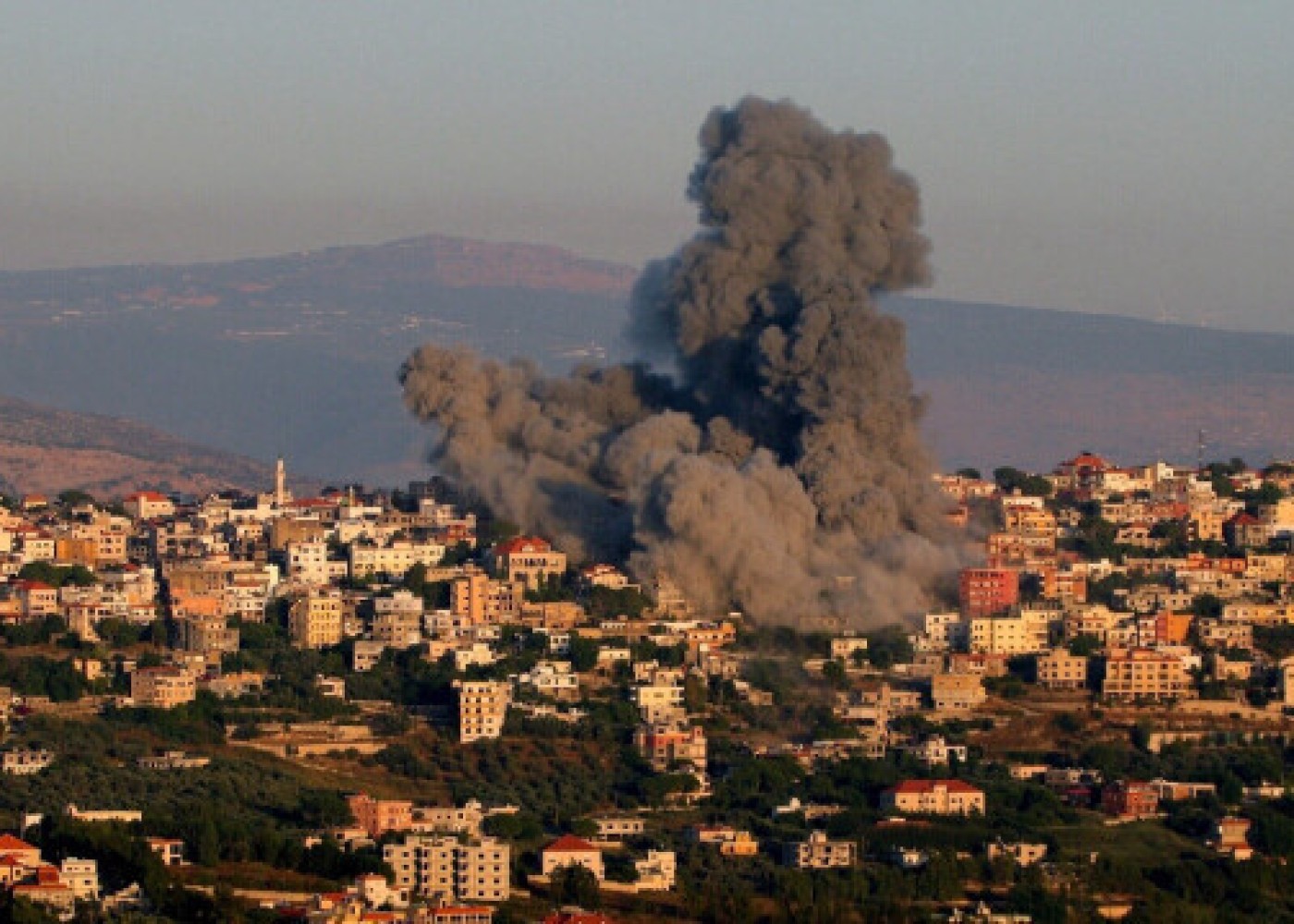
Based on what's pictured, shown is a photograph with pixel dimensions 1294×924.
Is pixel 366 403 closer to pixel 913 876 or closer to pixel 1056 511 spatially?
pixel 1056 511

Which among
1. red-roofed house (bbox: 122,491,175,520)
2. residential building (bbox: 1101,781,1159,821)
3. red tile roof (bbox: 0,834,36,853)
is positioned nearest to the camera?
red tile roof (bbox: 0,834,36,853)

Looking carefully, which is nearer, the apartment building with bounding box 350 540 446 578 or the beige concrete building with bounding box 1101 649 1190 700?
the beige concrete building with bounding box 1101 649 1190 700

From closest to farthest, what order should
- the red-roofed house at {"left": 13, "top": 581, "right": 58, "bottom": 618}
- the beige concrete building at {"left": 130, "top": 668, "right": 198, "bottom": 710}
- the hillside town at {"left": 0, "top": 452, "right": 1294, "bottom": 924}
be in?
the hillside town at {"left": 0, "top": 452, "right": 1294, "bottom": 924}, the beige concrete building at {"left": 130, "top": 668, "right": 198, "bottom": 710}, the red-roofed house at {"left": 13, "top": 581, "right": 58, "bottom": 618}

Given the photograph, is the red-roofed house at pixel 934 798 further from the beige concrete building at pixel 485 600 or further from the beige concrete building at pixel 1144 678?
the beige concrete building at pixel 485 600

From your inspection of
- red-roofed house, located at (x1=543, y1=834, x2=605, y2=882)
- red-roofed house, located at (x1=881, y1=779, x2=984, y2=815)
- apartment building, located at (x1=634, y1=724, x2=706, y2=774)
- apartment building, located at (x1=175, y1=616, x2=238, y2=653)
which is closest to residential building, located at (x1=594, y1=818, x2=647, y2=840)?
red-roofed house, located at (x1=543, y1=834, x2=605, y2=882)

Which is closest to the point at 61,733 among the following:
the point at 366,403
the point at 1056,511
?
the point at 1056,511

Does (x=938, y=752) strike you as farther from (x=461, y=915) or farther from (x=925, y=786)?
(x=461, y=915)

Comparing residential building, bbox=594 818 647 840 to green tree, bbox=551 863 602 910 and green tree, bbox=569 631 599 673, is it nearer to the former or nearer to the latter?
Answer: green tree, bbox=551 863 602 910

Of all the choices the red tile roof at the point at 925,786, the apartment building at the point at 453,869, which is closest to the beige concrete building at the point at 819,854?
the red tile roof at the point at 925,786
